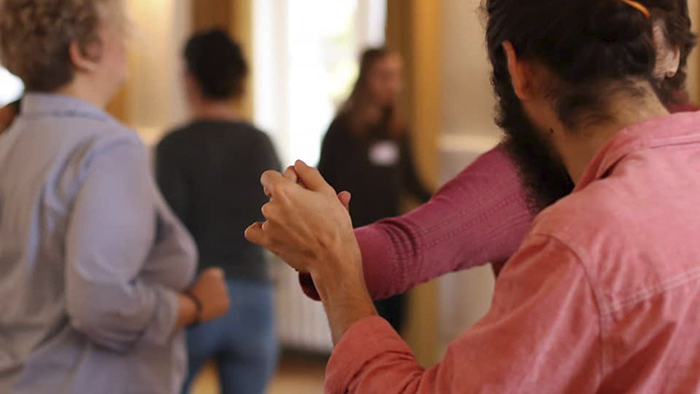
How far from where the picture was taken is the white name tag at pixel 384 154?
12.4 feet

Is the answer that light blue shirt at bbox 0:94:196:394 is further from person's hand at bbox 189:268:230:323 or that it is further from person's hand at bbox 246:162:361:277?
person's hand at bbox 246:162:361:277

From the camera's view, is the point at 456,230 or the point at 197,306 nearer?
the point at 456,230

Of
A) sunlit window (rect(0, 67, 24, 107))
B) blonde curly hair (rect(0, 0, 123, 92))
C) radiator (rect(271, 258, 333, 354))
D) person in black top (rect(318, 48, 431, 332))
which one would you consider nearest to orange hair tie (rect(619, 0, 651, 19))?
blonde curly hair (rect(0, 0, 123, 92))

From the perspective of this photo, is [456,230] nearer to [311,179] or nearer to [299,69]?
[311,179]

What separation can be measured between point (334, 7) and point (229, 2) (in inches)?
20.8

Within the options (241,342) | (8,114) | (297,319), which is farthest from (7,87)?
(8,114)

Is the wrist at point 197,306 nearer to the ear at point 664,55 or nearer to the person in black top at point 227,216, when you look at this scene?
the person in black top at point 227,216

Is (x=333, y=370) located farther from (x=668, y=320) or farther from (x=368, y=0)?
(x=368, y=0)

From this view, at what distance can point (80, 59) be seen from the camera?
1.88 metres

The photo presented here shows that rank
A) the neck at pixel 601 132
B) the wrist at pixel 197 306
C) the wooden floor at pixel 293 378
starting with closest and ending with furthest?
Answer: the neck at pixel 601 132 < the wrist at pixel 197 306 < the wooden floor at pixel 293 378

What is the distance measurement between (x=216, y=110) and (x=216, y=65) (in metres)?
0.15

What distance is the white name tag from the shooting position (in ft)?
12.4

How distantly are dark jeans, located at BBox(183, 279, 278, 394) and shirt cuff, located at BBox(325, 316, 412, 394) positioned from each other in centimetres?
187

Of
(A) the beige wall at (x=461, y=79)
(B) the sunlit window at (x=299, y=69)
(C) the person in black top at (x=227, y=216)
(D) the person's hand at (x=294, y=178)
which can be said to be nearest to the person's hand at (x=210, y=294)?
(C) the person in black top at (x=227, y=216)
